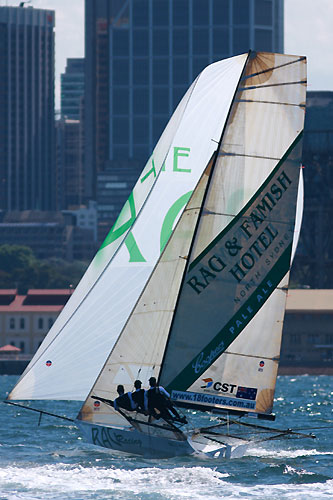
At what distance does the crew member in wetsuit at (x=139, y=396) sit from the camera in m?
24.0

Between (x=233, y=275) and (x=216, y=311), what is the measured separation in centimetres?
77

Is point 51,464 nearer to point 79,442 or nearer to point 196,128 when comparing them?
point 79,442

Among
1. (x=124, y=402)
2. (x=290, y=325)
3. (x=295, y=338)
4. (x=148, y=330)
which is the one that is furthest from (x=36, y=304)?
(x=124, y=402)

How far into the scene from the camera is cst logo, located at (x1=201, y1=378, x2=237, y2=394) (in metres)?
24.7

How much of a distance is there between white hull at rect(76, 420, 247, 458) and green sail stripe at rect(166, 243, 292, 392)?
100cm

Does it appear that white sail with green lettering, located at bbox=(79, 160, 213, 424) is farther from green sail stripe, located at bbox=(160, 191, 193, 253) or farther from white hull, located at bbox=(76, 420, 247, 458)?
green sail stripe, located at bbox=(160, 191, 193, 253)

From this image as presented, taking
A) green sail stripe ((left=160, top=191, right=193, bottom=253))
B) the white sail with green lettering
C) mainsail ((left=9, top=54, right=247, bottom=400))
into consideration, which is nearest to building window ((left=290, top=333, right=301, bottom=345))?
mainsail ((left=9, top=54, right=247, bottom=400))

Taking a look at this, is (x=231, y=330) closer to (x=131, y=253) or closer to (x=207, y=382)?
(x=207, y=382)

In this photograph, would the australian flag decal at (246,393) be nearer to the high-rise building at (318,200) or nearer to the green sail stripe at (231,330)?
the green sail stripe at (231,330)

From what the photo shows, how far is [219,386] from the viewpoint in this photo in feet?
81.3

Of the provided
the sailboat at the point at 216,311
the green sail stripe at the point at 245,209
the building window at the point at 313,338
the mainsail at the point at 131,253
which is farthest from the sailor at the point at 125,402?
the building window at the point at 313,338

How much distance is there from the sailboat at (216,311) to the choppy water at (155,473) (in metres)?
0.61

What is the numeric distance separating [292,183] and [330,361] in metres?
80.8

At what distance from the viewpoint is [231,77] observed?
26859 millimetres
